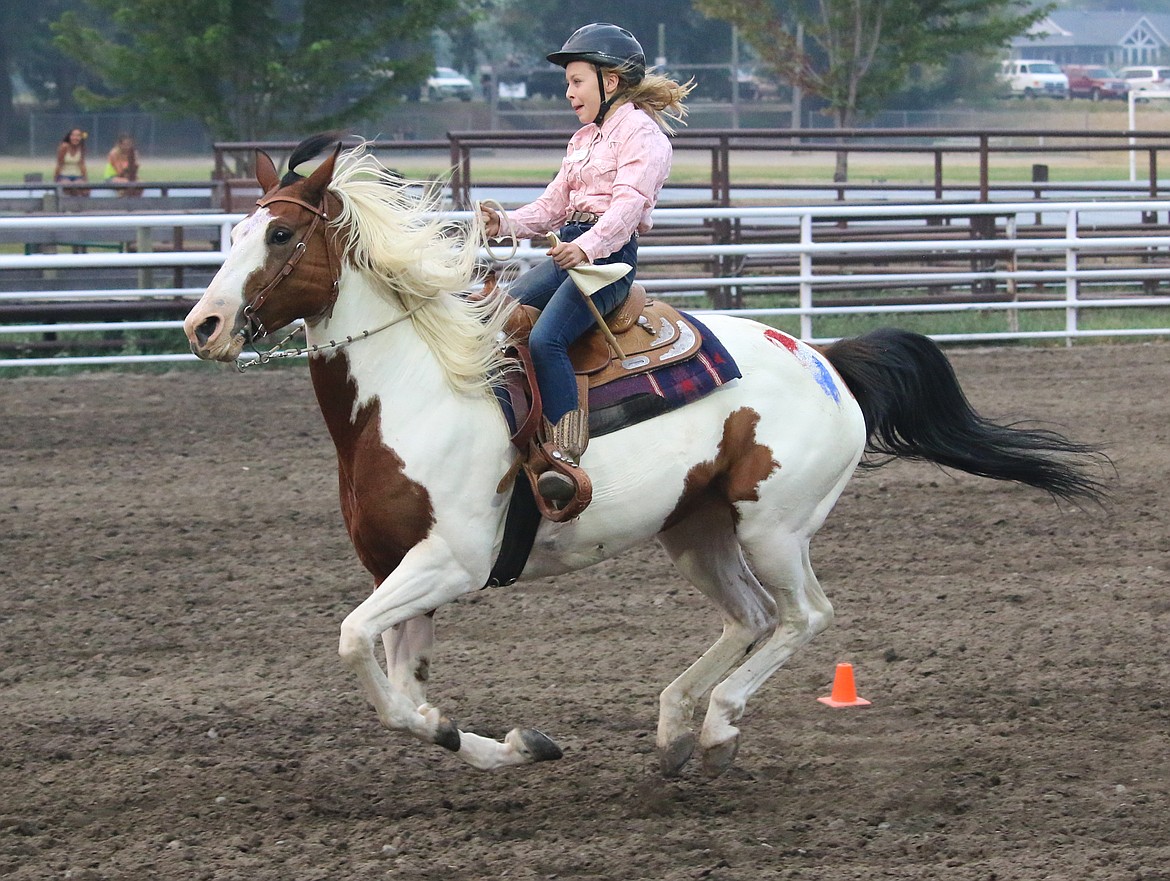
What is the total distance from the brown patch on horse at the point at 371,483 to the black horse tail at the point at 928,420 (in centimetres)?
170

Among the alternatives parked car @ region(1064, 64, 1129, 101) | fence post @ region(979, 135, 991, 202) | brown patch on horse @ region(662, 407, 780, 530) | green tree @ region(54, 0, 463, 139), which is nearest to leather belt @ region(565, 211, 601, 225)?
brown patch on horse @ region(662, 407, 780, 530)

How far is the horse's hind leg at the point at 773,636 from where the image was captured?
4367 mm

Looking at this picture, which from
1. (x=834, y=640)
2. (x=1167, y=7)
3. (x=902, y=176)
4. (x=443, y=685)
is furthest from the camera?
(x=1167, y=7)

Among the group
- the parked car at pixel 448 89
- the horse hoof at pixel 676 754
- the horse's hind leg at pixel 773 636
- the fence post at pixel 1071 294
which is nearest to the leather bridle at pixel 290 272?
the horse's hind leg at pixel 773 636

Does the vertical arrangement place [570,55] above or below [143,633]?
above

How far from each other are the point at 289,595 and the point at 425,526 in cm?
240

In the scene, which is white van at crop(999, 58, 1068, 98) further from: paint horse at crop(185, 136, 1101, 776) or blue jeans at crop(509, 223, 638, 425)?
blue jeans at crop(509, 223, 638, 425)

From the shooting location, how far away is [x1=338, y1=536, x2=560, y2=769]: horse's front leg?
392 cm

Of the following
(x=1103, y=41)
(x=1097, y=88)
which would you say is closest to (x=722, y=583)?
(x=1097, y=88)

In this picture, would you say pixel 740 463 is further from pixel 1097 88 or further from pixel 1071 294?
pixel 1097 88

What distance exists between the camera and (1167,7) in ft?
349

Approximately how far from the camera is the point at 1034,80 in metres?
66.2

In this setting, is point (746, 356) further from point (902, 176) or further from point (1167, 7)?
point (1167, 7)

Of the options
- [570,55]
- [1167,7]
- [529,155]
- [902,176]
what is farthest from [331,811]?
[1167,7]
